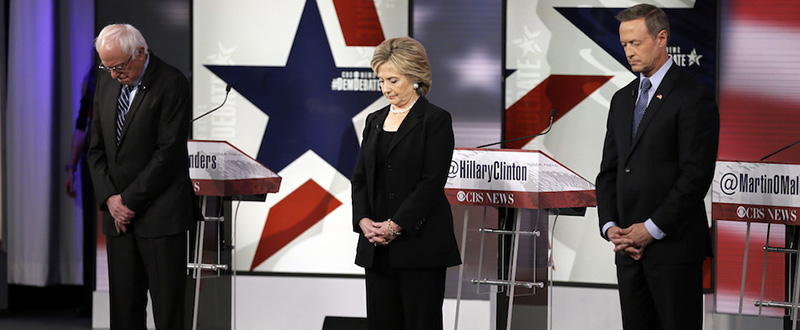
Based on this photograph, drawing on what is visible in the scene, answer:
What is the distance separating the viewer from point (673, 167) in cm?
294

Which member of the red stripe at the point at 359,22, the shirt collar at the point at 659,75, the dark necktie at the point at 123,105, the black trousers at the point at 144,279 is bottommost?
the black trousers at the point at 144,279

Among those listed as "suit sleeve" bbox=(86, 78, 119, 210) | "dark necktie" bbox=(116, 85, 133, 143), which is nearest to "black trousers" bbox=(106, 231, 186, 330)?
"suit sleeve" bbox=(86, 78, 119, 210)

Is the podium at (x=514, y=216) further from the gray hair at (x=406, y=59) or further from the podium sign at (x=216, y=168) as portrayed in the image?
Result: the podium sign at (x=216, y=168)

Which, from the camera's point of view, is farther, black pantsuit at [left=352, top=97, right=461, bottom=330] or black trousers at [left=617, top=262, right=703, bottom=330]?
black pantsuit at [left=352, top=97, right=461, bottom=330]

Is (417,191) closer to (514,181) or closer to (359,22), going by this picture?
(514,181)

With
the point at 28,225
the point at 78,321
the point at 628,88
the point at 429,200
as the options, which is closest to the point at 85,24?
the point at 28,225

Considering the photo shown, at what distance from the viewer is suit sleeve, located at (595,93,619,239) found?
10.2ft

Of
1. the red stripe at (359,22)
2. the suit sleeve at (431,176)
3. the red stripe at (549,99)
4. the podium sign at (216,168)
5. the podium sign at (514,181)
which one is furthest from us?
the red stripe at (359,22)

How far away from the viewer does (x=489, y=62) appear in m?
5.53

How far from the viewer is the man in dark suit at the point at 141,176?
3.58 m

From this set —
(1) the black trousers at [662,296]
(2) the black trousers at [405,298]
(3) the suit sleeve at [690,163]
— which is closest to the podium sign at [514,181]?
(2) the black trousers at [405,298]

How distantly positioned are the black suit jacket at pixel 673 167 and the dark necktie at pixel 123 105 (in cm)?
196

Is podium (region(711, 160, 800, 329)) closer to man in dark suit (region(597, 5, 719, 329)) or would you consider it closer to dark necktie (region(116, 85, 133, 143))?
man in dark suit (region(597, 5, 719, 329))

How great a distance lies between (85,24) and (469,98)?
280 cm
